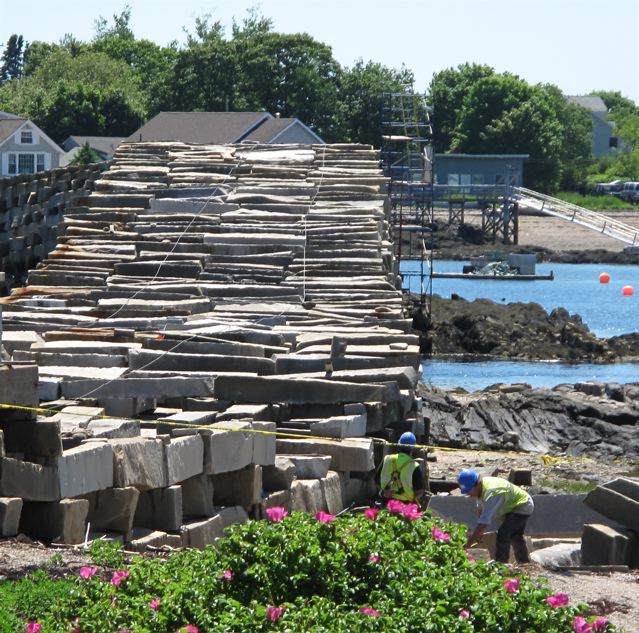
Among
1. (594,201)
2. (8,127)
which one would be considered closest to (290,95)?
(8,127)

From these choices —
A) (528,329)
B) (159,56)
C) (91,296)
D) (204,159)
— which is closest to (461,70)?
(159,56)

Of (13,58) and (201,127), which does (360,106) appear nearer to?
(201,127)

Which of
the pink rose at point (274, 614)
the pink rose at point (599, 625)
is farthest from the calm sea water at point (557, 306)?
the pink rose at point (274, 614)

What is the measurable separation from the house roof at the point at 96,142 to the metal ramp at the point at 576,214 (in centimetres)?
2447

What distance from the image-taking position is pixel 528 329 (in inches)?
1972

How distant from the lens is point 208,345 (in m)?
18.4

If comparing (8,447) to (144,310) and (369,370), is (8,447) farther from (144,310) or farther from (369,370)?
(144,310)

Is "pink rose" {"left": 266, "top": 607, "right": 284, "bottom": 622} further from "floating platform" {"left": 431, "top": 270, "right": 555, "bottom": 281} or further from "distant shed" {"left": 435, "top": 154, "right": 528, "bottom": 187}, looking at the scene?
"distant shed" {"left": 435, "top": 154, "right": 528, "bottom": 187}

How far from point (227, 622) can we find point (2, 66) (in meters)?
171

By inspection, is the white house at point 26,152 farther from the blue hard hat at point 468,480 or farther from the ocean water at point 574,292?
the blue hard hat at point 468,480

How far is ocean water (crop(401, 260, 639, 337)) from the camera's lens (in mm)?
66688

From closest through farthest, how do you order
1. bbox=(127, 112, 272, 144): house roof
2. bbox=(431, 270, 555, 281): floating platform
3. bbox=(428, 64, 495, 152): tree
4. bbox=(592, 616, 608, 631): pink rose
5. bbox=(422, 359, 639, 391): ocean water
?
bbox=(592, 616, 608, 631): pink rose, bbox=(422, 359, 639, 391): ocean water, bbox=(127, 112, 272, 144): house roof, bbox=(431, 270, 555, 281): floating platform, bbox=(428, 64, 495, 152): tree

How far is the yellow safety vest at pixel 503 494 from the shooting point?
42.5 ft

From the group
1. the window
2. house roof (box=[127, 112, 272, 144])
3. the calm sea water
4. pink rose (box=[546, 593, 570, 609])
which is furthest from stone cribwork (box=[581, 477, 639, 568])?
the window
